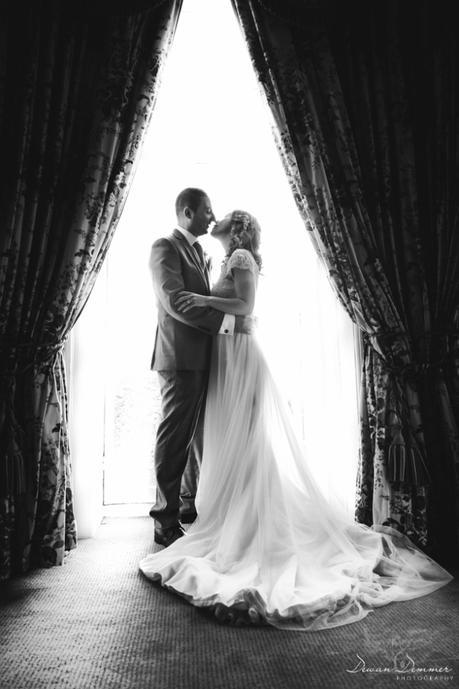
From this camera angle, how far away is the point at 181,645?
1.36m

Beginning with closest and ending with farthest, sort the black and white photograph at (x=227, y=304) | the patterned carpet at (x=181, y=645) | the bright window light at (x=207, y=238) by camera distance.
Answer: the patterned carpet at (x=181, y=645)
the black and white photograph at (x=227, y=304)
the bright window light at (x=207, y=238)

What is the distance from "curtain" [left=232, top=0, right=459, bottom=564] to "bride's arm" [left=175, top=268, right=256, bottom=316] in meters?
0.42

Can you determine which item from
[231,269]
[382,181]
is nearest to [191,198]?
[231,269]

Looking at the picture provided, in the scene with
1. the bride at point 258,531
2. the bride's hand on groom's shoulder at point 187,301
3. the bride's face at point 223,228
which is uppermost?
the bride's face at point 223,228

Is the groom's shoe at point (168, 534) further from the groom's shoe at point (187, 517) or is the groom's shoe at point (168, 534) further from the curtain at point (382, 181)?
the curtain at point (382, 181)

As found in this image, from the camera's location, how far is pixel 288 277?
Answer: 268cm

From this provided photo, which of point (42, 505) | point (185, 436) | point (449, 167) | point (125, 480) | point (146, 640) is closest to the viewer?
point (146, 640)

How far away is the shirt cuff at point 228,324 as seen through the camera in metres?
2.24

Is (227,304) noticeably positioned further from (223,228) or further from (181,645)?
(181,645)

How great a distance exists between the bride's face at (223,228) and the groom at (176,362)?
16cm

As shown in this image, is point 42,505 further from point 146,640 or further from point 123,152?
point 123,152

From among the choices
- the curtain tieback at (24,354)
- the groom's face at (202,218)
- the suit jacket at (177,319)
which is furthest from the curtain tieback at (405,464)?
the curtain tieback at (24,354)

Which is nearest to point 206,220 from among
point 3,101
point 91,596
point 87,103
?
point 87,103

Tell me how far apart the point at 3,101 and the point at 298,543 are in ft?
7.06
